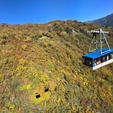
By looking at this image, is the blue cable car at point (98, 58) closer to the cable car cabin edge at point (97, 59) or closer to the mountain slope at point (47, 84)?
the cable car cabin edge at point (97, 59)

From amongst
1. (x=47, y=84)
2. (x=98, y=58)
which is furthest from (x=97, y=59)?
(x=47, y=84)

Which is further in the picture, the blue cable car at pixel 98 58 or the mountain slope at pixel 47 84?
the blue cable car at pixel 98 58

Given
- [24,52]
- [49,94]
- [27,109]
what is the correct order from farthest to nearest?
1. [24,52]
2. [49,94]
3. [27,109]

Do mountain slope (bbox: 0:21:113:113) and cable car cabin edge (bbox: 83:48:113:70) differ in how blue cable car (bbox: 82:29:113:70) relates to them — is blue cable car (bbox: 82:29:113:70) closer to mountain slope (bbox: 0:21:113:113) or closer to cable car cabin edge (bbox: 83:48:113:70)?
cable car cabin edge (bbox: 83:48:113:70)

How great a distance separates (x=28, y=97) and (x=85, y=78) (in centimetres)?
913

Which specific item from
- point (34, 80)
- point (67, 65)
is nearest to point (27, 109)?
point (34, 80)

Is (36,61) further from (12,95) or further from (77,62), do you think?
(77,62)

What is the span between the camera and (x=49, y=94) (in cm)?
855

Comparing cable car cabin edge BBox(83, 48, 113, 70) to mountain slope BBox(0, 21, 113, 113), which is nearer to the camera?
mountain slope BBox(0, 21, 113, 113)

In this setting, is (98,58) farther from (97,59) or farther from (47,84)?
(47,84)

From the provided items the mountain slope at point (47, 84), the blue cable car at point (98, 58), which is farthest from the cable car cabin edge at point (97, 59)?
the mountain slope at point (47, 84)

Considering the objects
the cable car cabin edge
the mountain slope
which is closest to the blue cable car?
the cable car cabin edge

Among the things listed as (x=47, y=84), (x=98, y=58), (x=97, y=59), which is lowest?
(x=47, y=84)

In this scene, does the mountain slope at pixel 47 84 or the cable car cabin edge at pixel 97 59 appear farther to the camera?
the cable car cabin edge at pixel 97 59
